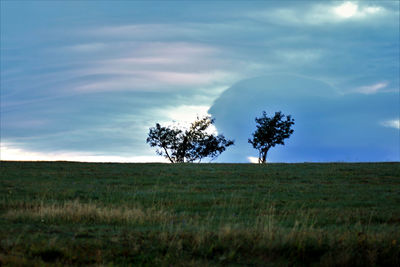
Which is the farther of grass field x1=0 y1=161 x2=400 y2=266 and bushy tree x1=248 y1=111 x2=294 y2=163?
bushy tree x1=248 y1=111 x2=294 y2=163

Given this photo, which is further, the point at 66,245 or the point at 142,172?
the point at 142,172

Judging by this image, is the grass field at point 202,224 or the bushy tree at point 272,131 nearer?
the grass field at point 202,224

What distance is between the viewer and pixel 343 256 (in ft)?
36.0

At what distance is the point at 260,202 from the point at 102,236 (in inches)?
384

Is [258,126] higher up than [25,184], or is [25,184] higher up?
[258,126]

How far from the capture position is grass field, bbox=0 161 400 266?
10.7 metres

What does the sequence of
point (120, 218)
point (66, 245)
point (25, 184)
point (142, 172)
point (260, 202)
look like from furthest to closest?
point (142, 172)
point (25, 184)
point (260, 202)
point (120, 218)
point (66, 245)

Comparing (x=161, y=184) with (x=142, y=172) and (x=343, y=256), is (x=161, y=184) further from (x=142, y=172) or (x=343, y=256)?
(x=343, y=256)

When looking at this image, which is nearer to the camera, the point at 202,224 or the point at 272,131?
the point at 202,224

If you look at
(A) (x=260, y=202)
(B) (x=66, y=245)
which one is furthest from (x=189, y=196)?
(B) (x=66, y=245)

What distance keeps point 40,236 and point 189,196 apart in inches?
424

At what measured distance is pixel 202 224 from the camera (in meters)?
13.0

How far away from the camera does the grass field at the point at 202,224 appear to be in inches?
422

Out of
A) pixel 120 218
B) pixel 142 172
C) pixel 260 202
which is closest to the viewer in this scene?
pixel 120 218
